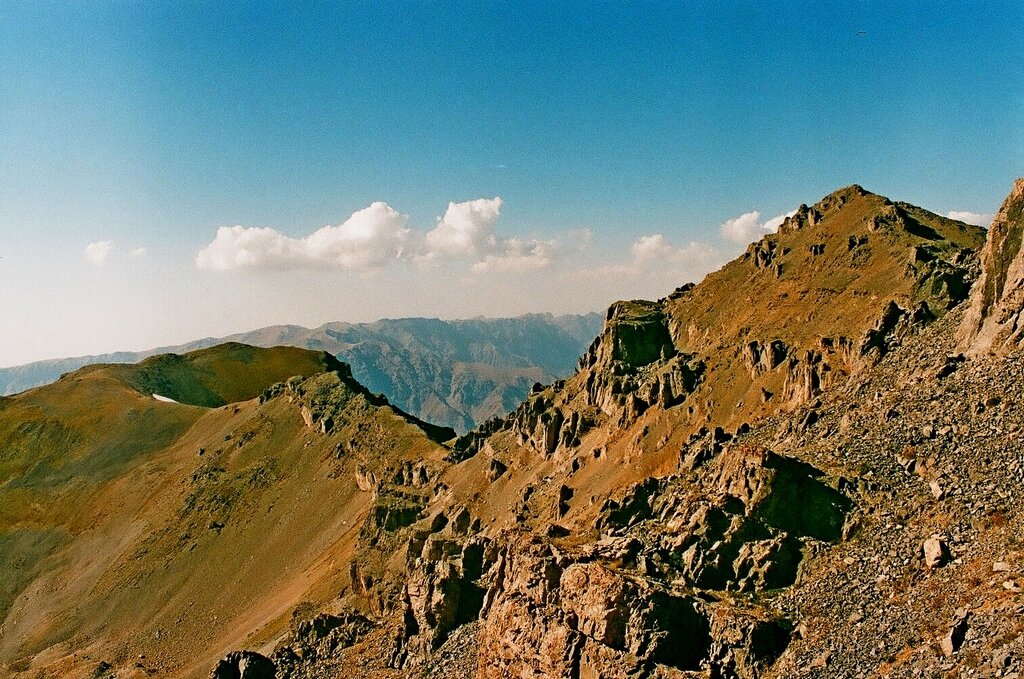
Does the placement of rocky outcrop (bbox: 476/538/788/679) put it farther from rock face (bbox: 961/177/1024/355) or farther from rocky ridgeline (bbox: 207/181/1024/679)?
rock face (bbox: 961/177/1024/355)

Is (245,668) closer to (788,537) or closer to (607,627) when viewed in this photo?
(607,627)

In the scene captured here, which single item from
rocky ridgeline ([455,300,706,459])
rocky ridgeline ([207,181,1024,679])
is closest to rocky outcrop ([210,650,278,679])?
rocky ridgeline ([207,181,1024,679])

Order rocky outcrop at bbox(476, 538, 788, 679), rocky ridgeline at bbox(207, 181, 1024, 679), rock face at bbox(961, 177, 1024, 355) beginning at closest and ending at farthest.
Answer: rocky ridgeline at bbox(207, 181, 1024, 679) → rocky outcrop at bbox(476, 538, 788, 679) → rock face at bbox(961, 177, 1024, 355)

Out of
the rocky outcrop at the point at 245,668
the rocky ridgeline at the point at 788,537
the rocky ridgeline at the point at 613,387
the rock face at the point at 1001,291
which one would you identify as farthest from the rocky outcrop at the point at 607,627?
the rocky ridgeline at the point at 613,387

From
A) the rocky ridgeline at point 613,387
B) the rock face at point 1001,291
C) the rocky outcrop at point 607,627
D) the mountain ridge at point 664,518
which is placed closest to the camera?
the rocky outcrop at point 607,627

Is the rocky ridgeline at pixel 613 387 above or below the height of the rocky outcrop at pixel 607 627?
above

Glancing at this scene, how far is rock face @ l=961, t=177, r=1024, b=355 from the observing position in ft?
185

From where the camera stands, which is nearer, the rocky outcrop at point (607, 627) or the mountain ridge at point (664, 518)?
the rocky outcrop at point (607, 627)

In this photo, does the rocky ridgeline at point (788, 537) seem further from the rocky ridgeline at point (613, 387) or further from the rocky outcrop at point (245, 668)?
the rocky ridgeline at point (613, 387)

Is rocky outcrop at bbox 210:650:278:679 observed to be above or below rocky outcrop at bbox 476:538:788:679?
below

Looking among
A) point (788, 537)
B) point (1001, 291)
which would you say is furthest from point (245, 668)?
point (1001, 291)

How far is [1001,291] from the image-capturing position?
59438mm

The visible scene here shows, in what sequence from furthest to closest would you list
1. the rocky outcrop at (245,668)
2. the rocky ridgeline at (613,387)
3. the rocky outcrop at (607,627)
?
the rocky ridgeline at (613,387) < the rocky outcrop at (245,668) < the rocky outcrop at (607,627)

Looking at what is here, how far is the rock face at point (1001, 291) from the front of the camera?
5647 centimetres
